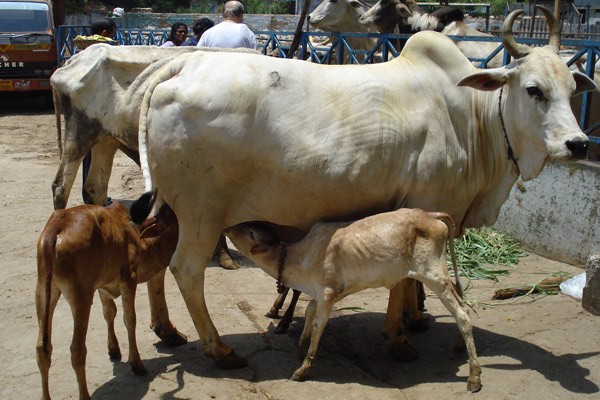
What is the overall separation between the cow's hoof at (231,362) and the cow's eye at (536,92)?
239cm

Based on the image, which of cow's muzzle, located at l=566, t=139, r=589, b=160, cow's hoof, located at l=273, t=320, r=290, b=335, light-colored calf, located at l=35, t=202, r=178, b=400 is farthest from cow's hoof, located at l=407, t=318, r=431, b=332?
light-colored calf, located at l=35, t=202, r=178, b=400

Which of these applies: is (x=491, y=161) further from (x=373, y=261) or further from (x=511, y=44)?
(x=373, y=261)

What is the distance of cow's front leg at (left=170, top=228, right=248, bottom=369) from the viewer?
170 inches

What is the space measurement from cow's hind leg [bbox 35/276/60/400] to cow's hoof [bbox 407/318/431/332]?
2424 mm

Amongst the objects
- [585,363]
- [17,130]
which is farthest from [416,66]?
[17,130]

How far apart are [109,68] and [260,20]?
16.0 metres

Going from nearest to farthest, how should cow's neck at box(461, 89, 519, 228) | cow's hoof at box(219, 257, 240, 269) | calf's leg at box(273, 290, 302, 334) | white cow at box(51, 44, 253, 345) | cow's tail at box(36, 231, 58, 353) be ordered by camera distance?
cow's tail at box(36, 231, 58, 353) → cow's neck at box(461, 89, 519, 228) → calf's leg at box(273, 290, 302, 334) → white cow at box(51, 44, 253, 345) → cow's hoof at box(219, 257, 240, 269)

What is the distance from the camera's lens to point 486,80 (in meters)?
4.49

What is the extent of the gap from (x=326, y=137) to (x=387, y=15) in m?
7.11

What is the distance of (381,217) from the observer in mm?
4176

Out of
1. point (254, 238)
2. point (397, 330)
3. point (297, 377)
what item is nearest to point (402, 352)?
point (397, 330)

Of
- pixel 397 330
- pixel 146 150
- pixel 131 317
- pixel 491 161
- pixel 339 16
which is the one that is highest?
pixel 339 16

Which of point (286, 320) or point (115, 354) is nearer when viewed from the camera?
point (115, 354)

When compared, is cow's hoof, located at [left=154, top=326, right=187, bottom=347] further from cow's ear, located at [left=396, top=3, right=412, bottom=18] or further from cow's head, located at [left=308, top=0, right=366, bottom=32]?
cow's head, located at [left=308, top=0, right=366, bottom=32]
